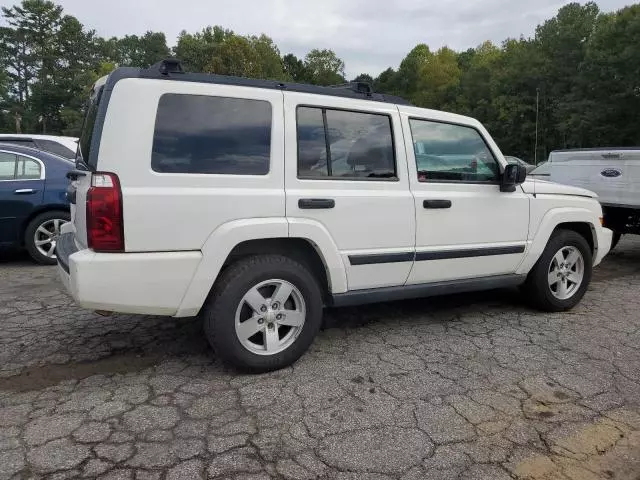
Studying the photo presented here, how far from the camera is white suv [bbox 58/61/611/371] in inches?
115

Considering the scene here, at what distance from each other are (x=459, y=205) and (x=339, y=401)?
5.99 feet

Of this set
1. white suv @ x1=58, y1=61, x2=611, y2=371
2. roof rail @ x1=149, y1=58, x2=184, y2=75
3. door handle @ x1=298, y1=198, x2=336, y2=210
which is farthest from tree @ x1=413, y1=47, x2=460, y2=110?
roof rail @ x1=149, y1=58, x2=184, y2=75

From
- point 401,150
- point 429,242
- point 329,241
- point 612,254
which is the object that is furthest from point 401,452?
point 612,254

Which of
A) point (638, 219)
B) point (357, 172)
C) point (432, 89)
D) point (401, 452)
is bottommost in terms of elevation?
point (401, 452)

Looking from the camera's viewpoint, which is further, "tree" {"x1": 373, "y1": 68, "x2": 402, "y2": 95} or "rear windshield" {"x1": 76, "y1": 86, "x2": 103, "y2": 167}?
"tree" {"x1": 373, "y1": 68, "x2": 402, "y2": 95}

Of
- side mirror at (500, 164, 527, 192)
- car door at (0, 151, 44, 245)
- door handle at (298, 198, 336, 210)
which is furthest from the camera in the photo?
car door at (0, 151, 44, 245)

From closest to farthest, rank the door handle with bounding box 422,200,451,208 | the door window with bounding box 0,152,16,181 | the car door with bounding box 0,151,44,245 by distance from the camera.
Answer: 1. the door handle with bounding box 422,200,451,208
2. the car door with bounding box 0,151,44,245
3. the door window with bounding box 0,152,16,181

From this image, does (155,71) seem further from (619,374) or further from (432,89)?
(432,89)

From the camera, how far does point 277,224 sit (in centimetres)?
322

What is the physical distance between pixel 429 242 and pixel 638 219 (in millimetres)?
4102

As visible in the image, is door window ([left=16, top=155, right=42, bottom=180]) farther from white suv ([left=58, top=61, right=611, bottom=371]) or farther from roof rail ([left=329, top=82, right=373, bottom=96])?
roof rail ([left=329, top=82, right=373, bottom=96])

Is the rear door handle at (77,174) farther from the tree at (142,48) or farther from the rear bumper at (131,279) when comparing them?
the tree at (142,48)

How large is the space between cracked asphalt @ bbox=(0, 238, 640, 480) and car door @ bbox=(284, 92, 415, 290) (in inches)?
28.8

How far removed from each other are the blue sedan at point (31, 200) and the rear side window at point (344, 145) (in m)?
4.42
